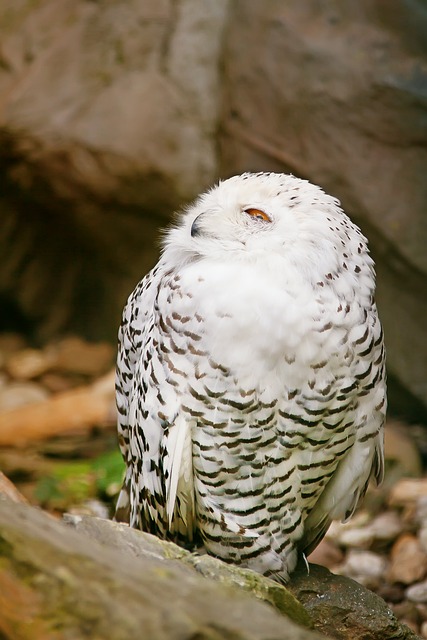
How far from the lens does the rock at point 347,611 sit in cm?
296

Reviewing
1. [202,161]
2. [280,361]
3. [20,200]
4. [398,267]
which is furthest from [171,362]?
[20,200]

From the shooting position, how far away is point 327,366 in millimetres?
2785

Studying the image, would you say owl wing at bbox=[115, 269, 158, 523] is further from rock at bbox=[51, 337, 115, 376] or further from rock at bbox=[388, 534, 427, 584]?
rock at bbox=[51, 337, 115, 376]

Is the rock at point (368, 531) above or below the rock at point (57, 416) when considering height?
above

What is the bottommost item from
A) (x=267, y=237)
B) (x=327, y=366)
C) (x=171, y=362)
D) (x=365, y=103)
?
(x=171, y=362)

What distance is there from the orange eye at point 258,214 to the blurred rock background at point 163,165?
213 cm

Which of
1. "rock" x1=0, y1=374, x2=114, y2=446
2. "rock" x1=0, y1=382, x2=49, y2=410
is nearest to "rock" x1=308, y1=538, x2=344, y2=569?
"rock" x1=0, y1=374, x2=114, y2=446

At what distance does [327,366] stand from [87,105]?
3.41 metres

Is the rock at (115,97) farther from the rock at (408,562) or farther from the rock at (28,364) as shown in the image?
the rock at (408,562)

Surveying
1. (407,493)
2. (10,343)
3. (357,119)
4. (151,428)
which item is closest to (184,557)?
(151,428)

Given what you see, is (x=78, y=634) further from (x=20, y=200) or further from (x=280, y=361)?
(x=20, y=200)

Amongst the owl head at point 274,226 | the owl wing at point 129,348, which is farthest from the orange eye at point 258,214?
the owl wing at point 129,348

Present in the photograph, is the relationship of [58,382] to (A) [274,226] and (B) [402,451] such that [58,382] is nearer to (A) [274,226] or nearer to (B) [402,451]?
(B) [402,451]

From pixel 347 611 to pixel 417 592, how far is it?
1297 mm
